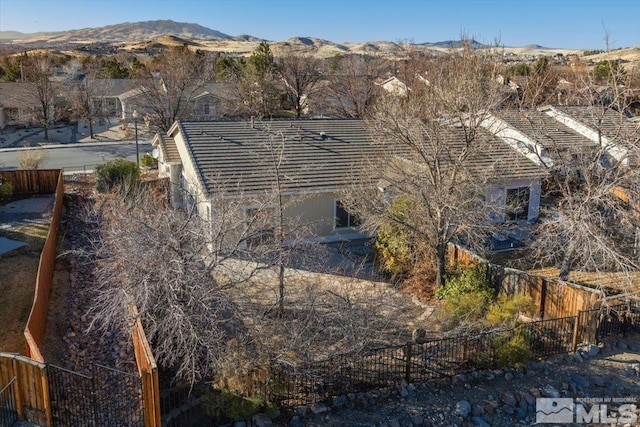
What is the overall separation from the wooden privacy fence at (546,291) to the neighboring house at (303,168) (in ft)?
8.29

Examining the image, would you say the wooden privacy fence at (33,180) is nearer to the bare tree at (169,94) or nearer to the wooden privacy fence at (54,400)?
the bare tree at (169,94)

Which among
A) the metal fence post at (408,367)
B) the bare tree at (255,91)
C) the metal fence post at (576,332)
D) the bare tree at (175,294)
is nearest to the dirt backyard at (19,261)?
the bare tree at (175,294)

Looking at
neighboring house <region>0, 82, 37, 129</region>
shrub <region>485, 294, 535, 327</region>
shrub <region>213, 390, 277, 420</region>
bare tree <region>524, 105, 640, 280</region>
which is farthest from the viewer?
neighboring house <region>0, 82, 37, 129</region>

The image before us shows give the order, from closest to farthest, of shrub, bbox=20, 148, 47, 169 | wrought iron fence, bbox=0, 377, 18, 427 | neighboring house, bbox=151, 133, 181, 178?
wrought iron fence, bbox=0, 377, 18, 427, neighboring house, bbox=151, 133, 181, 178, shrub, bbox=20, 148, 47, 169

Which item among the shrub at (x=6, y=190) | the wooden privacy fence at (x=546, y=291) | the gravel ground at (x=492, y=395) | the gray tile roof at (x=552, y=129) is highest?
the gray tile roof at (x=552, y=129)

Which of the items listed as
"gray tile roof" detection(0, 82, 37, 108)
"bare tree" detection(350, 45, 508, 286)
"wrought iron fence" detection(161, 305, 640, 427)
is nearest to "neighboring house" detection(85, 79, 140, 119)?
"gray tile roof" detection(0, 82, 37, 108)

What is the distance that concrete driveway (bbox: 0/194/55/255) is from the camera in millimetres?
20062

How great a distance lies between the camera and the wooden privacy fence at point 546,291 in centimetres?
1395

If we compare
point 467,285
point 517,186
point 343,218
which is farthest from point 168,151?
point 517,186

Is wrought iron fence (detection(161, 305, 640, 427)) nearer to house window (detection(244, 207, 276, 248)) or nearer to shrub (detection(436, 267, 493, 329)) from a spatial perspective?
shrub (detection(436, 267, 493, 329))

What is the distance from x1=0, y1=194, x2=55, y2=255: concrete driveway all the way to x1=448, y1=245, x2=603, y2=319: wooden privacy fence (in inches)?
666

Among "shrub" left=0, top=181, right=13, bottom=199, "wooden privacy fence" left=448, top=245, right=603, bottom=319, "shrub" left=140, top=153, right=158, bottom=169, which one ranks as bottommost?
"wooden privacy fence" left=448, top=245, right=603, bottom=319

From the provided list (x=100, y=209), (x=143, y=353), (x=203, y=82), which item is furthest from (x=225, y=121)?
(x=203, y=82)

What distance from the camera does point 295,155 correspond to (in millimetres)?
21797
